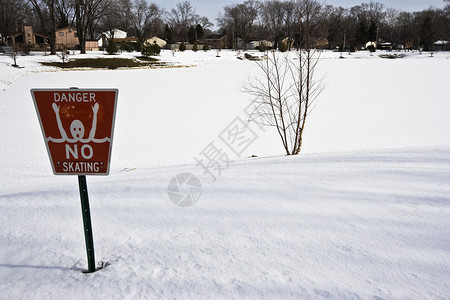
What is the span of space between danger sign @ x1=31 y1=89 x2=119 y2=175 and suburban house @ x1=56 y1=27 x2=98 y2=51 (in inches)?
2615

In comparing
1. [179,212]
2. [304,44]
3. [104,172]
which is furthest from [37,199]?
[304,44]

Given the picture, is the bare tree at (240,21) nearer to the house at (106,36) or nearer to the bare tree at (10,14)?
the house at (106,36)

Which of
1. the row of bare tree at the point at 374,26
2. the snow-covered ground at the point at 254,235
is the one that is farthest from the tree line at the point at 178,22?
the snow-covered ground at the point at 254,235

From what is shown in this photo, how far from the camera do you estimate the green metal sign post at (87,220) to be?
87.2 inches

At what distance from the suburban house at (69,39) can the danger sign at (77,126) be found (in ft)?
218

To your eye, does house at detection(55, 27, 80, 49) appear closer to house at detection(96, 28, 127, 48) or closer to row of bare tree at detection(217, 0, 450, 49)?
house at detection(96, 28, 127, 48)

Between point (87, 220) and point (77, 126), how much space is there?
706 mm

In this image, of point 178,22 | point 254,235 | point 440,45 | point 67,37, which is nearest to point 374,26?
point 440,45

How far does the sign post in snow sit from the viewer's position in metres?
1.99

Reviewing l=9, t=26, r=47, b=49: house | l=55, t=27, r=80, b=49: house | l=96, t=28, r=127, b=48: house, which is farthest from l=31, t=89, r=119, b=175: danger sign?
l=9, t=26, r=47, b=49: house

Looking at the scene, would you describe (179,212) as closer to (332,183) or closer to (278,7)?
(332,183)

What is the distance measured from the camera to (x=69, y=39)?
61.2 metres

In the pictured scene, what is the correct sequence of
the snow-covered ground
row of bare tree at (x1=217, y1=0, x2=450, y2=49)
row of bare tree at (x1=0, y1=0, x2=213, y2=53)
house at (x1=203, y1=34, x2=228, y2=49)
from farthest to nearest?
house at (x1=203, y1=34, x2=228, y2=49)
row of bare tree at (x1=217, y1=0, x2=450, y2=49)
row of bare tree at (x1=0, y1=0, x2=213, y2=53)
the snow-covered ground

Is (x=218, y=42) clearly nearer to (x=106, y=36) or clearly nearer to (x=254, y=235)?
(x=106, y=36)
